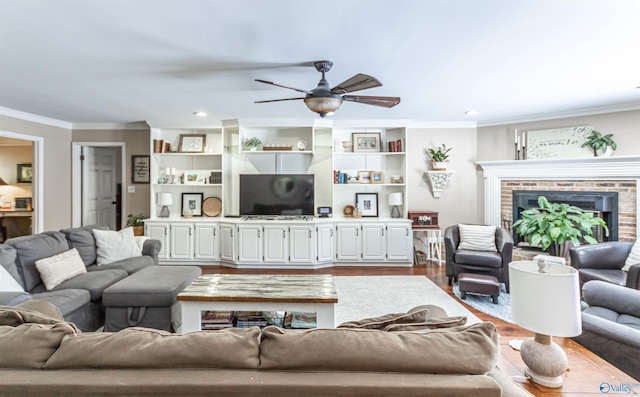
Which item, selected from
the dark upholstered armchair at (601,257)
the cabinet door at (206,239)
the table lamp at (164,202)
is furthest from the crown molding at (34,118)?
the dark upholstered armchair at (601,257)

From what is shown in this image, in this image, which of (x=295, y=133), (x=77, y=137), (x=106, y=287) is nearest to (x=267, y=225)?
(x=295, y=133)

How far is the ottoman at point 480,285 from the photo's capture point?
333cm

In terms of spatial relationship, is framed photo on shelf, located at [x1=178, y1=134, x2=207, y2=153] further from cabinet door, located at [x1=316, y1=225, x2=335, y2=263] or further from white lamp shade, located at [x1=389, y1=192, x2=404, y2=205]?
white lamp shade, located at [x1=389, y1=192, x2=404, y2=205]

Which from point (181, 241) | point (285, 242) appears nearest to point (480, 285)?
point (285, 242)

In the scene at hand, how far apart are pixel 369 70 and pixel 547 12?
137 cm

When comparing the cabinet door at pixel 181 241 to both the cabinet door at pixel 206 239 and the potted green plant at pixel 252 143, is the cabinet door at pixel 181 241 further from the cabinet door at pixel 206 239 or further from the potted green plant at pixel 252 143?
the potted green plant at pixel 252 143

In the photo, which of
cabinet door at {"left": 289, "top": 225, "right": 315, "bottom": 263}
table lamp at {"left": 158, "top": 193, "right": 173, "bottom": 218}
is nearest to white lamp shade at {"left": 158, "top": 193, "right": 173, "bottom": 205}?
table lamp at {"left": 158, "top": 193, "right": 173, "bottom": 218}

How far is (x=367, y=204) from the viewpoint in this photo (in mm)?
5375

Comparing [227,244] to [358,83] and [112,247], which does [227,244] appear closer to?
[112,247]

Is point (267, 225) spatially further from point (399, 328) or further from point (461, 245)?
point (399, 328)

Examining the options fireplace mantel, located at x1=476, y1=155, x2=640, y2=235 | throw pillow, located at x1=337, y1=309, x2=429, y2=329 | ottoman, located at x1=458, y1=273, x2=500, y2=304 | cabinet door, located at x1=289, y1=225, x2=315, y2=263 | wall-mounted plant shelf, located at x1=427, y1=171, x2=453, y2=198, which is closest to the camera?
throw pillow, located at x1=337, y1=309, x2=429, y2=329

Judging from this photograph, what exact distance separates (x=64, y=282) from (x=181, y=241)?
233 centimetres

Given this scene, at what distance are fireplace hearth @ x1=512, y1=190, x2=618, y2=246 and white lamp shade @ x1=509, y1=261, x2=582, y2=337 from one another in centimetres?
408

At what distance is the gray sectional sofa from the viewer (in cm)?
241
